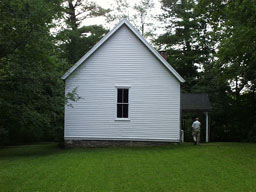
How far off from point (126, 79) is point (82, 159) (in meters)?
6.85

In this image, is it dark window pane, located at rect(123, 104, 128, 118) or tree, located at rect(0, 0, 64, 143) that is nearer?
tree, located at rect(0, 0, 64, 143)

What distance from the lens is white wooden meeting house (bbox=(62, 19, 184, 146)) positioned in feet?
63.7

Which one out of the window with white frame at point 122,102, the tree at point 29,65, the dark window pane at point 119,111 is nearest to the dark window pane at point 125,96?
the window with white frame at point 122,102

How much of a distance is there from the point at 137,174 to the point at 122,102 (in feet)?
30.4

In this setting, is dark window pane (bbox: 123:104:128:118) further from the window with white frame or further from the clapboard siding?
the clapboard siding

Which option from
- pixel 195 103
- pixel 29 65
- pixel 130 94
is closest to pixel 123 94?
pixel 130 94

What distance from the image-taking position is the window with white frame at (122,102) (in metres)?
19.7

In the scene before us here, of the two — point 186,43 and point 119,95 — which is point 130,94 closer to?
point 119,95

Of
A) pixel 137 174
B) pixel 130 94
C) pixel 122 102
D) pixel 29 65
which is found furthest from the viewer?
pixel 122 102

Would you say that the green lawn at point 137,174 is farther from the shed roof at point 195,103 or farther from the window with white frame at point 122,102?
the shed roof at point 195,103

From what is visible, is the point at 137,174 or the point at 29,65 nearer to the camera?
the point at 137,174

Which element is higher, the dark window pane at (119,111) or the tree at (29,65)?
the tree at (29,65)

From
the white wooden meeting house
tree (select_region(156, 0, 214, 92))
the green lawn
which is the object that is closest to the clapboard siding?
the white wooden meeting house

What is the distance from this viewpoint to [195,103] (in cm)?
2491
